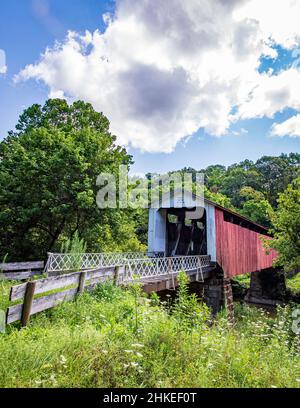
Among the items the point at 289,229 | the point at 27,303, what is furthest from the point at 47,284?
the point at 289,229

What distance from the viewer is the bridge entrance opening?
46.6 feet

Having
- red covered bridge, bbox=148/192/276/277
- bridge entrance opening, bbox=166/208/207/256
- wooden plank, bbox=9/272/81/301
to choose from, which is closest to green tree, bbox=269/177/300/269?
red covered bridge, bbox=148/192/276/277

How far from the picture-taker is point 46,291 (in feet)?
13.8

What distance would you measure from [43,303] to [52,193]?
7477mm

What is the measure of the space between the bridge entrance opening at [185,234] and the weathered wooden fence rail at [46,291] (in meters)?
8.74

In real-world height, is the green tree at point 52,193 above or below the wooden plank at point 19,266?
above

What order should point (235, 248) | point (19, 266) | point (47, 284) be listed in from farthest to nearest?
point (235, 248), point (19, 266), point (47, 284)

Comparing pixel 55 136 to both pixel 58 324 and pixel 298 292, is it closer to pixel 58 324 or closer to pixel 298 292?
pixel 58 324

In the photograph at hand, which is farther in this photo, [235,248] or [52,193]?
[235,248]

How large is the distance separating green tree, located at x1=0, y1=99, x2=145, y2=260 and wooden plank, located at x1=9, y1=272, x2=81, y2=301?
5.96 m

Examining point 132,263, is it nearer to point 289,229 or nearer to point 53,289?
point 53,289

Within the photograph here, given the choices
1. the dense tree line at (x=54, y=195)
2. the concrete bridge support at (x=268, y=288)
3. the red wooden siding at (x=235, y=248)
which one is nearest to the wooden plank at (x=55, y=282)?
the dense tree line at (x=54, y=195)

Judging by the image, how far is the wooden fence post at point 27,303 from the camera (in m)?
3.66

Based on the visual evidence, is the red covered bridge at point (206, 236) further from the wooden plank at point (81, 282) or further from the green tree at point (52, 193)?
the wooden plank at point (81, 282)
